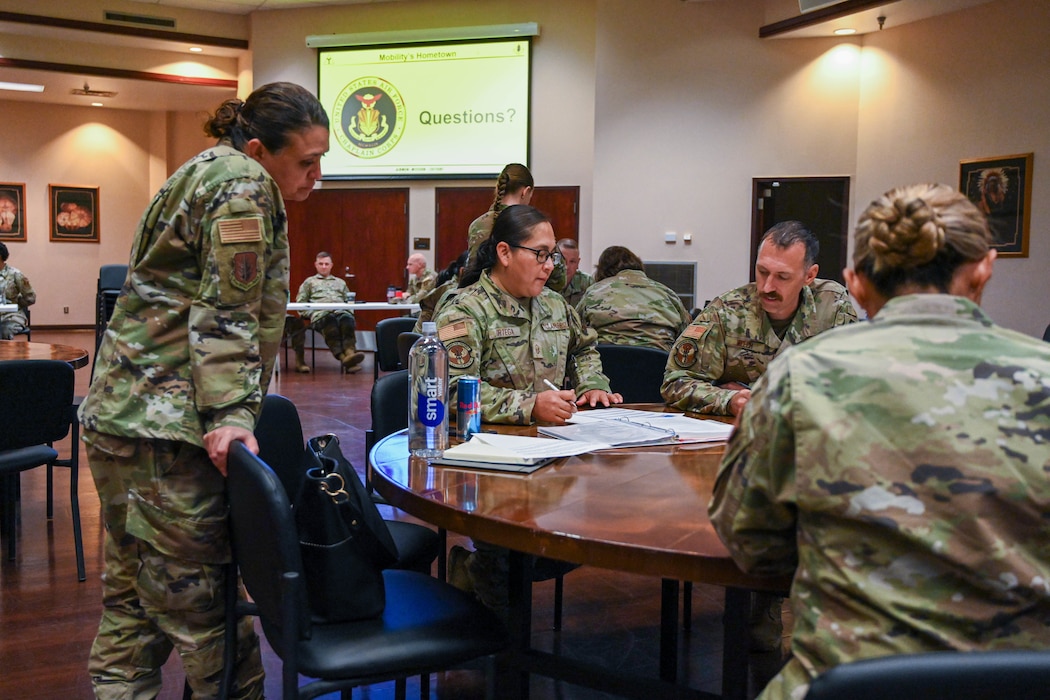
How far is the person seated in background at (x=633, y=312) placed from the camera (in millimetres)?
4582

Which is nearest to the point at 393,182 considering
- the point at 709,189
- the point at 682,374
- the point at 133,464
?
the point at 709,189

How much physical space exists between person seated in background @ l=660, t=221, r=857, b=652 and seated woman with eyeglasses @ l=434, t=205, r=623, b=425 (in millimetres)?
319

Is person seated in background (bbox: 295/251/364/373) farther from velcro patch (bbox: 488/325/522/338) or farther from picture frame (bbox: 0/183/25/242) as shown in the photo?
velcro patch (bbox: 488/325/522/338)

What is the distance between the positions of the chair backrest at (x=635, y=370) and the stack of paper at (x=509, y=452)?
1.40 metres

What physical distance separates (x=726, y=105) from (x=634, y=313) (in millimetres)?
5585

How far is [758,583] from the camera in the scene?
1331 millimetres

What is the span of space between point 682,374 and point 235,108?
1.57m

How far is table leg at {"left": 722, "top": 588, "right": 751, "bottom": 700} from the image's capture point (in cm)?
159

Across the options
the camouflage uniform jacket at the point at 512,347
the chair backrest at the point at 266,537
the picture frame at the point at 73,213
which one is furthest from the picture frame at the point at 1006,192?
the picture frame at the point at 73,213

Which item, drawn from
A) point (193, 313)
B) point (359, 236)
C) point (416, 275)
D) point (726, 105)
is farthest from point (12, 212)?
point (193, 313)

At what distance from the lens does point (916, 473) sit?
106 centimetres

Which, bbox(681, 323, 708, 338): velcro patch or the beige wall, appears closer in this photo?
bbox(681, 323, 708, 338): velcro patch

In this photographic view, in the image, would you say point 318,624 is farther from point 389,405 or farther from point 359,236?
point 359,236

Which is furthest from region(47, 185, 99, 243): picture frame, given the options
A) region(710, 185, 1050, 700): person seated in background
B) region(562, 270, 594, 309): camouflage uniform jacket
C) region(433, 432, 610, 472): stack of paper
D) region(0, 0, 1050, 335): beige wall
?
region(710, 185, 1050, 700): person seated in background
